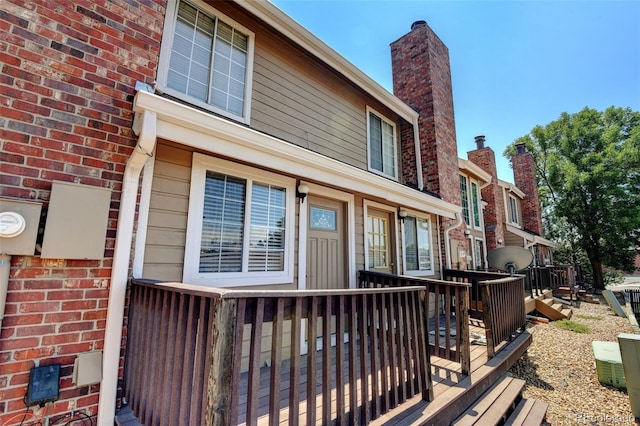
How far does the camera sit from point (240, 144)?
2.67m

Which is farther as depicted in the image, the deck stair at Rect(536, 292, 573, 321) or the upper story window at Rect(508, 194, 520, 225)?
the upper story window at Rect(508, 194, 520, 225)

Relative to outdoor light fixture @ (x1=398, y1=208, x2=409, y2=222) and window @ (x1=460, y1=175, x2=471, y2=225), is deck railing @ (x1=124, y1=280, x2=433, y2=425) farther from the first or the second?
window @ (x1=460, y1=175, x2=471, y2=225)

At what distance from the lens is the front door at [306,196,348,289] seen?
405 cm

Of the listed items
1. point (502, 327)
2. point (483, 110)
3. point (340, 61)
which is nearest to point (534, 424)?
point (502, 327)

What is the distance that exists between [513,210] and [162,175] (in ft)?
58.3

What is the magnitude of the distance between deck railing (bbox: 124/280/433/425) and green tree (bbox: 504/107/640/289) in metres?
20.3

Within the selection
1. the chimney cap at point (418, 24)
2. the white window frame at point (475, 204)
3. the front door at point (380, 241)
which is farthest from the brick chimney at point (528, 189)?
the front door at point (380, 241)

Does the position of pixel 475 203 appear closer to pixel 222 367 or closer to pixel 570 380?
pixel 570 380

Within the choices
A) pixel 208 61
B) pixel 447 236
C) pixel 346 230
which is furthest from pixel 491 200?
pixel 208 61

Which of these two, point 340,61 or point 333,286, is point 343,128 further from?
point 333,286

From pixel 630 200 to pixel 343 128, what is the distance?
1973 cm

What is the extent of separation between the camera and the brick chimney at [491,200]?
11.9 meters

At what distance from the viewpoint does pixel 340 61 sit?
4840mm

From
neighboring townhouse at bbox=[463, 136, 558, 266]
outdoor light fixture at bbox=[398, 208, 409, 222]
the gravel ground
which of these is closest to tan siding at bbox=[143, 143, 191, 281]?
outdoor light fixture at bbox=[398, 208, 409, 222]
